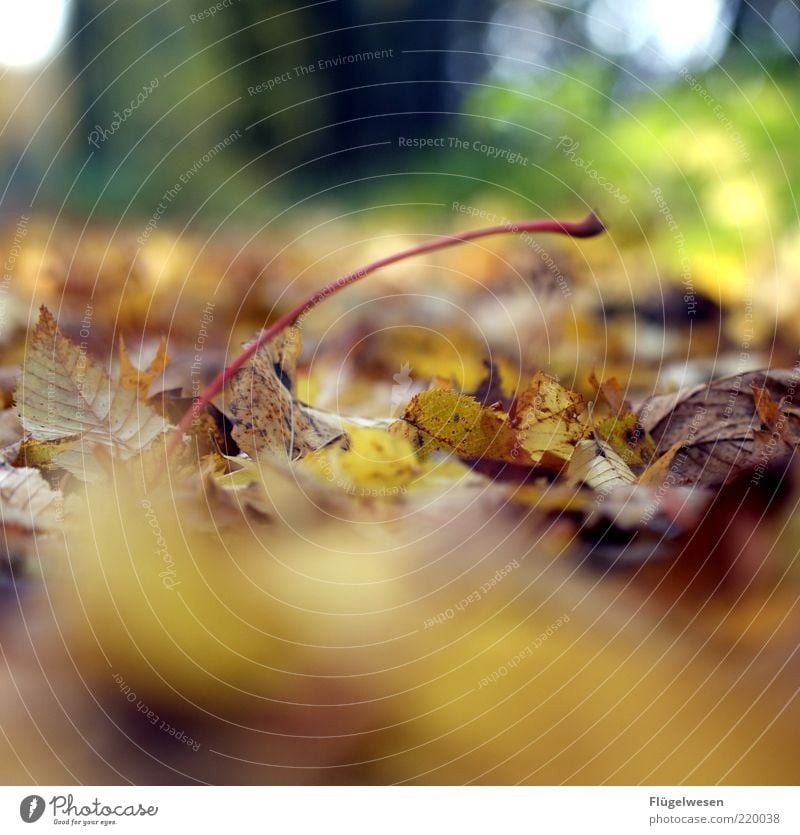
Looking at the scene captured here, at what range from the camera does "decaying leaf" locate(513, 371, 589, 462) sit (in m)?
0.40

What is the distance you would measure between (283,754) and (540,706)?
0.44 ft

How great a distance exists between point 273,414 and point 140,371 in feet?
0.25

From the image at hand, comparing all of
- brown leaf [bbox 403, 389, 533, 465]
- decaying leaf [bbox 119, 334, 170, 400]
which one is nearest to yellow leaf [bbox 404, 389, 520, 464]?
brown leaf [bbox 403, 389, 533, 465]

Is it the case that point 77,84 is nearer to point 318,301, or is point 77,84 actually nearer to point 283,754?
point 318,301

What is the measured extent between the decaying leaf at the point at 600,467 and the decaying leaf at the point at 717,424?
0.02 meters

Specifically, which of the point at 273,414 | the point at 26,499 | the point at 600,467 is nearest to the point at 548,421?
the point at 600,467

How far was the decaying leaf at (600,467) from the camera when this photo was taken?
0.40 meters

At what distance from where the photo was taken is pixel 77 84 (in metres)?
0.44

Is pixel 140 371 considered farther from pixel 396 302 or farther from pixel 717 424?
pixel 717 424

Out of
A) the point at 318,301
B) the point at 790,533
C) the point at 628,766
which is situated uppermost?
the point at 318,301

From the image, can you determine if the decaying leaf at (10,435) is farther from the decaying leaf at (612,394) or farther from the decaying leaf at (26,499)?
the decaying leaf at (612,394)

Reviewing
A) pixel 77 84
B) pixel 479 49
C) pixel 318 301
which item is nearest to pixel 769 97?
pixel 479 49

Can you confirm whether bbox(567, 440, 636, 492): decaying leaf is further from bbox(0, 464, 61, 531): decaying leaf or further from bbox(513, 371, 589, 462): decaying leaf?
bbox(0, 464, 61, 531): decaying leaf

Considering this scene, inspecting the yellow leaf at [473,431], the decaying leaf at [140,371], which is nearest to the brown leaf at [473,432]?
the yellow leaf at [473,431]
